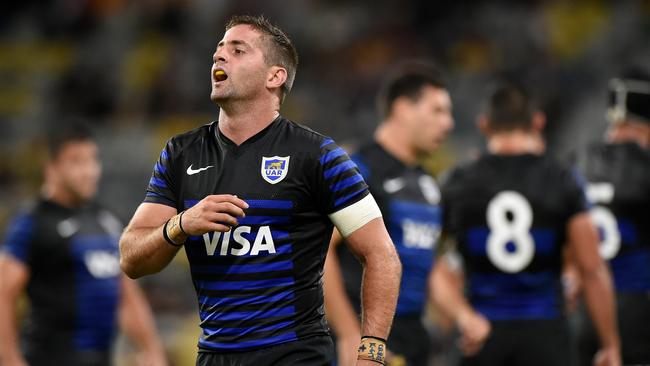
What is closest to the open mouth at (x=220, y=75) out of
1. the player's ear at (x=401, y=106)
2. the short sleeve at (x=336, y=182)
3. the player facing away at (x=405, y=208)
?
the short sleeve at (x=336, y=182)

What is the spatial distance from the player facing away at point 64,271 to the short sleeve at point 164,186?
3.29 m

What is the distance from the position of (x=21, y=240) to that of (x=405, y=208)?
279cm

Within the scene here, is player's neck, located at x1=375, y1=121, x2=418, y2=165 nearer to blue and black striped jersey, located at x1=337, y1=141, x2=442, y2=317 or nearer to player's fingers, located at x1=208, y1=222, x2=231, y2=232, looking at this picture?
blue and black striped jersey, located at x1=337, y1=141, x2=442, y2=317

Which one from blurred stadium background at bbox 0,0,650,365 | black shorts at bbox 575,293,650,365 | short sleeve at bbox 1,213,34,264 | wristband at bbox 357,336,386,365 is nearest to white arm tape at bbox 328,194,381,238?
wristband at bbox 357,336,386,365

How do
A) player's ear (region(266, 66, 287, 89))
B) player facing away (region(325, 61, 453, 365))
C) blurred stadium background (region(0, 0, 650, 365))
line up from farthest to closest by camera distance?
blurred stadium background (region(0, 0, 650, 365)), player facing away (region(325, 61, 453, 365)), player's ear (region(266, 66, 287, 89))

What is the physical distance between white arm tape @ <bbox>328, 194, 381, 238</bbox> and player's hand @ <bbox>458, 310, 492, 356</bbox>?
105 inches

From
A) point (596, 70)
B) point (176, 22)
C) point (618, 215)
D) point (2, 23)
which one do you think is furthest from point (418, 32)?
point (618, 215)

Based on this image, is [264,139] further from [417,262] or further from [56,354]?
[56,354]

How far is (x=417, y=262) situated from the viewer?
270 inches

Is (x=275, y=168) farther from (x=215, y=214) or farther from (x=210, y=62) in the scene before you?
(x=210, y=62)

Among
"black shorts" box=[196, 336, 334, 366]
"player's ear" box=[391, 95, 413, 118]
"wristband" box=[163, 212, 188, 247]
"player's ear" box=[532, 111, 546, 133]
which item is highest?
"player's ear" box=[391, 95, 413, 118]

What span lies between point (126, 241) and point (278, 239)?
64 centimetres

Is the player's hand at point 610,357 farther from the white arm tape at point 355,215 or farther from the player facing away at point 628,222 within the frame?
the white arm tape at point 355,215

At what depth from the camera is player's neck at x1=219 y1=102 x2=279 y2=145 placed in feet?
→ 15.8
